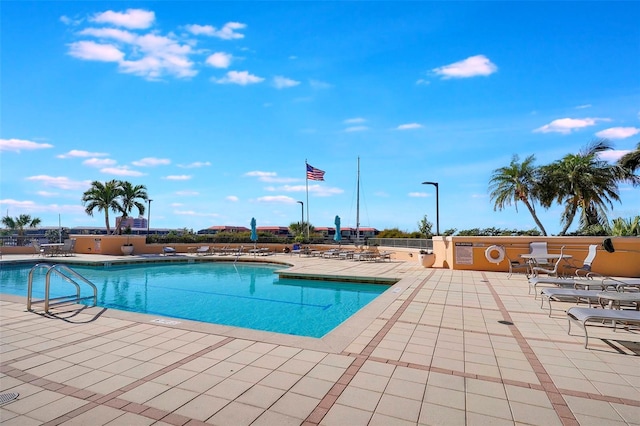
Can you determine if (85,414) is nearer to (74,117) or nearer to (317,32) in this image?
(317,32)

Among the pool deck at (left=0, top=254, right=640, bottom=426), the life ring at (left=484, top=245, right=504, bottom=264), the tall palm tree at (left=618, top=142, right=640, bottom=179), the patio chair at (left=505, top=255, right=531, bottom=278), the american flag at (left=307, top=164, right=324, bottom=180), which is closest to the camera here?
the pool deck at (left=0, top=254, right=640, bottom=426)

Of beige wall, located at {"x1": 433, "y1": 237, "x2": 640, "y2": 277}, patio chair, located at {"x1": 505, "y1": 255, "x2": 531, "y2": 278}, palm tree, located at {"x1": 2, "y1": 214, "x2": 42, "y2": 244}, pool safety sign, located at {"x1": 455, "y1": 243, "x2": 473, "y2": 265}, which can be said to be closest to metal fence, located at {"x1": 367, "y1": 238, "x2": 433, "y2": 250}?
beige wall, located at {"x1": 433, "y1": 237, "x2": 640, "y2": 277}

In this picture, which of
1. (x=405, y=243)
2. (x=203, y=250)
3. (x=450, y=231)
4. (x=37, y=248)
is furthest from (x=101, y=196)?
(x=450, y=231)

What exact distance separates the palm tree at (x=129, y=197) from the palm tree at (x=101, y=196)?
386mm

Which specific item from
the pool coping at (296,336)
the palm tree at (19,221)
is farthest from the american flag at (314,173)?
the palm tree at (19,221)

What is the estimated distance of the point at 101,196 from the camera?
76.7 feet

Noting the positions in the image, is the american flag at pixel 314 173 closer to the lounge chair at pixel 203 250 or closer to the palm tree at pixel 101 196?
the lounge chair at pixel 203 250

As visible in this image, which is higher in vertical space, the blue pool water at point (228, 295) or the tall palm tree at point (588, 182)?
the tall palm tree at point (588, 182)

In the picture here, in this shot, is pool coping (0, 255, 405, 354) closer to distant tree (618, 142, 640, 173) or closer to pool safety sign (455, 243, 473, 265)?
pool safety sign (455, 243, 473, 265)

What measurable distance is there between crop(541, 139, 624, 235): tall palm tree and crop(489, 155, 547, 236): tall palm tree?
137cm

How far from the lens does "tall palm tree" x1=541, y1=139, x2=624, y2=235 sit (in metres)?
17.7

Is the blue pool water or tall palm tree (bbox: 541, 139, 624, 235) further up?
tall palm tree (bbox: 541, 139, 624, 235)

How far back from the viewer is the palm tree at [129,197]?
2414 cm

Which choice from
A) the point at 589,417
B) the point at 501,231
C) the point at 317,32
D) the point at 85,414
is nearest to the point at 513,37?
the point at 317,32
